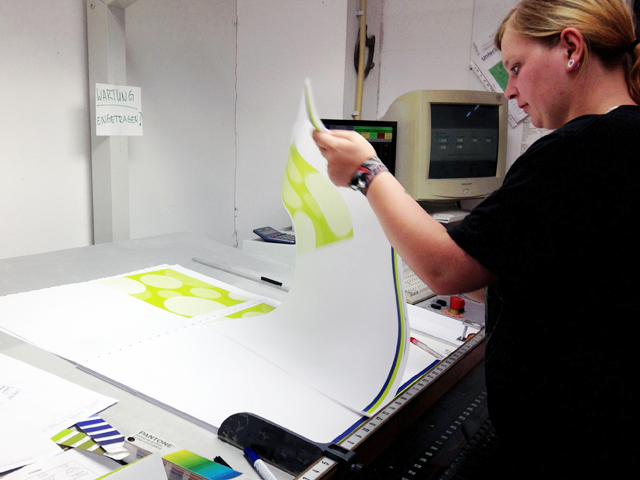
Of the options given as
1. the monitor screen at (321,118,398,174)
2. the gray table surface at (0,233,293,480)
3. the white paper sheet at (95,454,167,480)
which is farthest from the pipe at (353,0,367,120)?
the white paper sheet at (95,454,167,480)

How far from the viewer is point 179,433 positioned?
0.71m

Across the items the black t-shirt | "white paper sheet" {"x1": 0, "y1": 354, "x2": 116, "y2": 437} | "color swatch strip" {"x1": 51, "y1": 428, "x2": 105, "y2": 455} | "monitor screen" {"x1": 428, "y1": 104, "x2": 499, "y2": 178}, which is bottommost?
"color swatch strip" {"x1": 51, "y1": 428, "x2": 105, "y2": 455}

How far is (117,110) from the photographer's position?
2082mm

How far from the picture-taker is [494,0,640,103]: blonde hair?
26.0 inches

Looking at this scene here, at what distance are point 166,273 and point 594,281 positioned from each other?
1.08 metres

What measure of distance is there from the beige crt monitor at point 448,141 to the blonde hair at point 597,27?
1404 millimetres

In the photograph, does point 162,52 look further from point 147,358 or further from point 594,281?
point 594,281

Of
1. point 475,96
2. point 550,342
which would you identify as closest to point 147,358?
point 550,342

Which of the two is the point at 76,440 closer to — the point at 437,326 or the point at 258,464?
the point at 258,464

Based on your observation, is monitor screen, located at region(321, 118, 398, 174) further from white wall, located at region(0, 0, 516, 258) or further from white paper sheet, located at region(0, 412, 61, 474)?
white paper sheet, located at region(0, 412, 61, 474)

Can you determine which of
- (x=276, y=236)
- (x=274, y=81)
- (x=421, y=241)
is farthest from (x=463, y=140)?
(x=421, y=241)

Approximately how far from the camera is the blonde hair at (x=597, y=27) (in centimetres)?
66

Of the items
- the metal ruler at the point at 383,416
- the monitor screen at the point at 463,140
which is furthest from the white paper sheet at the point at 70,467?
the monitor screen at the point at 463,140

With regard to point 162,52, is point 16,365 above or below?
below
